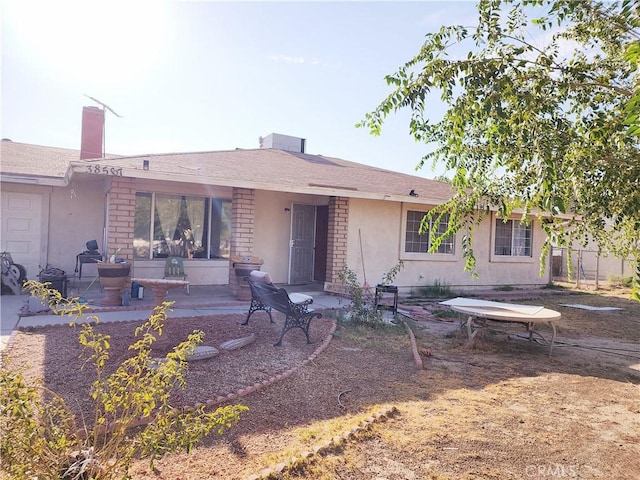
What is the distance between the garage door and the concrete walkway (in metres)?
1.94

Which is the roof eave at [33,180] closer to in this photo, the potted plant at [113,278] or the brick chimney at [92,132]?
the brick chimney at [92,132]

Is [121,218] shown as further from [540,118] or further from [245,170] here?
[540,118]

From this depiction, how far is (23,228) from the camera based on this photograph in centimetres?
1058

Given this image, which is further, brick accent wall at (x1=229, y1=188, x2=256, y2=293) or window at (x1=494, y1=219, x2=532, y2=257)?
window at (x1=494, y1=219, x2=532, y2=257)

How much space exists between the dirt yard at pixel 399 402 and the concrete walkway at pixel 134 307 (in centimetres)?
54

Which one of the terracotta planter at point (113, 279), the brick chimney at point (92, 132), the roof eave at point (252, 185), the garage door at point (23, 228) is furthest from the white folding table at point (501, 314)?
the brick chimney at point (92, 132)

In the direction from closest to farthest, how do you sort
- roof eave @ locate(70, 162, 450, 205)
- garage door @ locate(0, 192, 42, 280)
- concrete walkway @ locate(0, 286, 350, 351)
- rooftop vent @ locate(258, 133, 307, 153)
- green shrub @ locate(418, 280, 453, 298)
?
concrete walkway @ locate(0, 286, 350, 351)
roof eave @ locate(70, 162, 450, 205)
garage door @ locate(0, 192, 42, 280)
green shrub @ locate(418, 280, 453, 298)
rooftop vent @ locate(258, 133, 307, 153)

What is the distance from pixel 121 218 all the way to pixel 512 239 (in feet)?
39.4

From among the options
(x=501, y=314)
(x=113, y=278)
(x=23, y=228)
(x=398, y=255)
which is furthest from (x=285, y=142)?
(x=501, y=314)

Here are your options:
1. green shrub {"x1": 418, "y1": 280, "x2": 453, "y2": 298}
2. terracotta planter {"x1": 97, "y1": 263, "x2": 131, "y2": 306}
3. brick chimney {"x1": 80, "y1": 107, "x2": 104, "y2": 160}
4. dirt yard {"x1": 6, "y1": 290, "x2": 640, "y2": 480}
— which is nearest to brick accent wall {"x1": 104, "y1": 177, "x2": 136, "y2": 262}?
terracotta planter {"x1": 97, "y1": 263, "x2": 131, "y2": 306}

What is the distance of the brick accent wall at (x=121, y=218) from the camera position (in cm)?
844

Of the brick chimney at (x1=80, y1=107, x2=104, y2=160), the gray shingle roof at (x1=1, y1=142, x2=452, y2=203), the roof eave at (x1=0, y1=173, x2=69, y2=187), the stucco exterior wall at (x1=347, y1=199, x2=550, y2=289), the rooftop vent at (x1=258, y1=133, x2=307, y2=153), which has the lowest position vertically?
the stucco exterior wall at (x1=347, y1=199, x2=550, y2=289)

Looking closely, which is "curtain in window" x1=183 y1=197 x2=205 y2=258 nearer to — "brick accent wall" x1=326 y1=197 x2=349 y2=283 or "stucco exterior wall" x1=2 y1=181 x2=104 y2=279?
"stucco exterior wall" x1=2 y1=181 x2=104 y2=279

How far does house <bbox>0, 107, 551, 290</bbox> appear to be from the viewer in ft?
32.2
